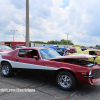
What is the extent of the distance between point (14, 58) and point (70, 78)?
280cm

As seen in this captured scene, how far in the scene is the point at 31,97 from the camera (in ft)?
11.5

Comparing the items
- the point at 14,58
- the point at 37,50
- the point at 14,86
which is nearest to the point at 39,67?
the point at 37,50

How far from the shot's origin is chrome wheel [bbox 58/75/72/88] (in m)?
3.98

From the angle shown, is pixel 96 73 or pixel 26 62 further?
pixel 26 62

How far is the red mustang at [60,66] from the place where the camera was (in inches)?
150

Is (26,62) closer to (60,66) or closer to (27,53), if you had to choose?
(27,53)

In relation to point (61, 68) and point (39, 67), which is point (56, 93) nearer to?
point (61, 68)

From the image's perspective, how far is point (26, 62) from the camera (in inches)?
196

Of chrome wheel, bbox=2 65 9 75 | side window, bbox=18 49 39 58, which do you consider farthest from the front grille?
chrome wheel, bbox=2 65 9 75

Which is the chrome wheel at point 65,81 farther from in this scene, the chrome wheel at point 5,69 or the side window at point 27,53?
the chrome wheel at point 5,69

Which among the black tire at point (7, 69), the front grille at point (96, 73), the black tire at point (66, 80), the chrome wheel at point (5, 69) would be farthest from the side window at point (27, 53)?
the front grille at point (96, 73)

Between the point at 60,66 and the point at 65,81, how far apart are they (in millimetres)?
532

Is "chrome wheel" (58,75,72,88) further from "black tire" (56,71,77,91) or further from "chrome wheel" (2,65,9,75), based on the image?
"chrome wheel" (2,65,9,75)

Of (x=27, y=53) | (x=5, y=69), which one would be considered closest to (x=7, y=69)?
(x=5, y=69)
